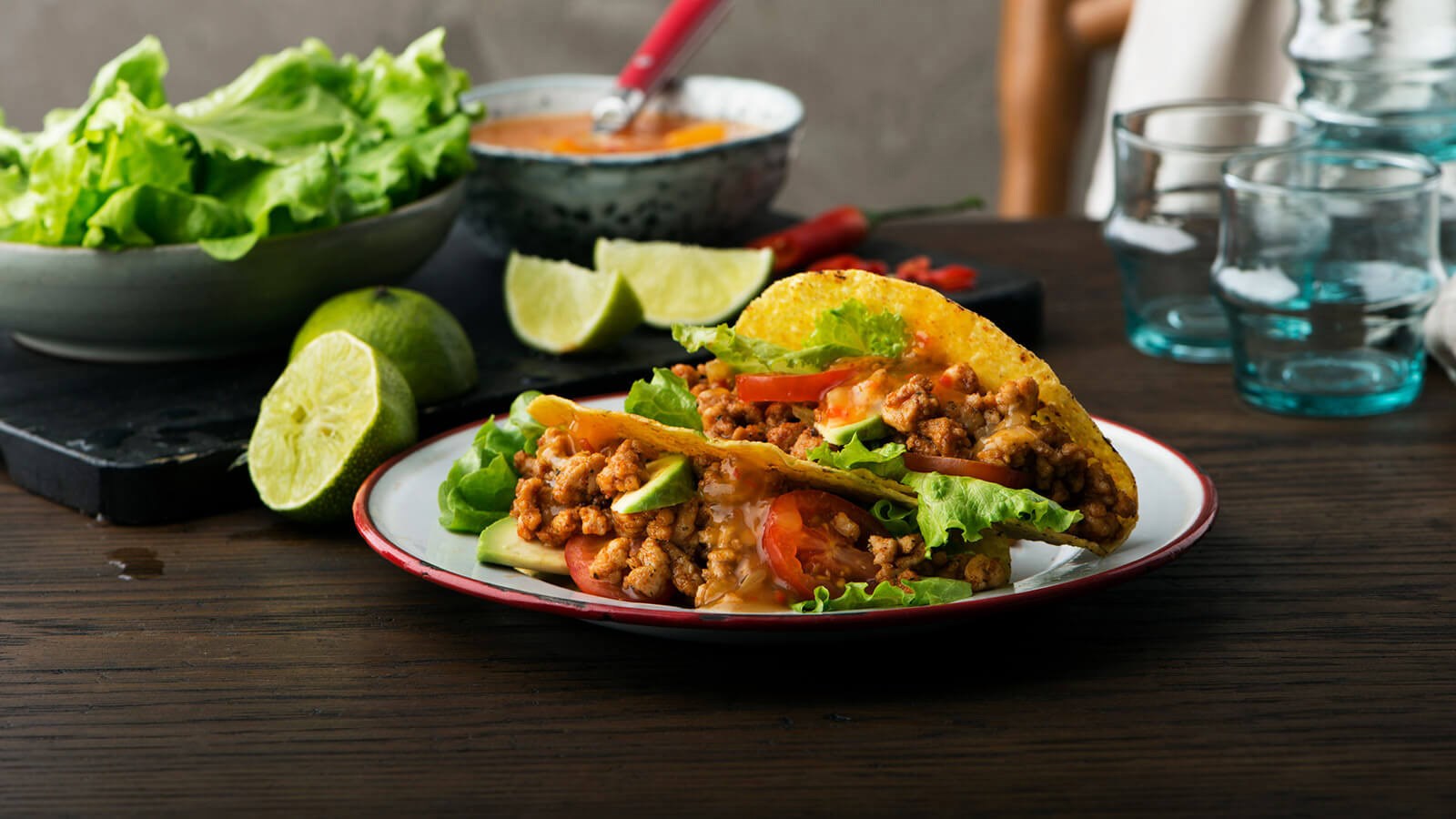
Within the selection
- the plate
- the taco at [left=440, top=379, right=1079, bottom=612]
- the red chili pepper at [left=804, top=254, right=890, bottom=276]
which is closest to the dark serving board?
the red chili pepper at [left=804, top=254, right=890, bottom=276]

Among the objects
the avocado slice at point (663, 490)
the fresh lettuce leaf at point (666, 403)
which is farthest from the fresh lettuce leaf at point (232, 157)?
the avocado slice at point (663, 490)

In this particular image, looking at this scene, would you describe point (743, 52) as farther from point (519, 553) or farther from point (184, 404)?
point (519, 553)

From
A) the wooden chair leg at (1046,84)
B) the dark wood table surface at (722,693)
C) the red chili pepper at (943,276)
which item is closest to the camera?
the dark wood table surface at (722,693)

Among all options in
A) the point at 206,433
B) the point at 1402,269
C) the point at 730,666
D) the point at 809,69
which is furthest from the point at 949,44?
the point at 730,666

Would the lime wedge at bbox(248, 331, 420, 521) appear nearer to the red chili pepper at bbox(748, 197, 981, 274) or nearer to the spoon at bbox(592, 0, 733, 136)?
the red chili pepper at bbox(748, 197, 981, 274)

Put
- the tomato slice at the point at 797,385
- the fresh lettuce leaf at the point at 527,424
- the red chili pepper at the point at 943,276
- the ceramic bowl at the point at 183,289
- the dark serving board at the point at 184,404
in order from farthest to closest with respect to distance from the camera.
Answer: the red chili pepper at the point at 943,276
the ceramic bowl at the point at 183,289
the dark serving board at the point at 184,404
the fresh lettuce leaf at the point at 527,424
the tomato slice at the point at 797,385

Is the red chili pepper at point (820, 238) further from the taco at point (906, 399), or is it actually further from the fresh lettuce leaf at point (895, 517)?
the fresh lettuce leaf at point (895, 517)
